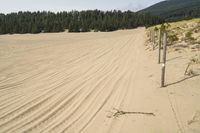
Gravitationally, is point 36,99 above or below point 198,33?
below

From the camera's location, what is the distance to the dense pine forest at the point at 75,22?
109 m

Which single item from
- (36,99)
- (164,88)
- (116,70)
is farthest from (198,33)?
(36,99)

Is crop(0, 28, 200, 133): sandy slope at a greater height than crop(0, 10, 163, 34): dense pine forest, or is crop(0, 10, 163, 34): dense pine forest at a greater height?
crop(0, 10, 163, 34): dense pine forest

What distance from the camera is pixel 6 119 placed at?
29.7 ft

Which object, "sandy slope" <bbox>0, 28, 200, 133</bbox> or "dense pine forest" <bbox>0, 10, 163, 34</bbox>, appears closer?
"sandy slope" <bbox>0, 28, 200, 133</bbox>

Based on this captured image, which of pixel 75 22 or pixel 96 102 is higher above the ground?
pixel 75 22

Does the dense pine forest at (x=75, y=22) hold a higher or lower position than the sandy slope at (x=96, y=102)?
higher

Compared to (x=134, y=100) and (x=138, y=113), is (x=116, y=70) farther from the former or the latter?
(x=138, y=113)

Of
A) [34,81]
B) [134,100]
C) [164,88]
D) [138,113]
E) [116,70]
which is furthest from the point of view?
[116,70]

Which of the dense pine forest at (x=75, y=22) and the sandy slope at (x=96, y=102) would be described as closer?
the sandy slope at (x=96, y=102)

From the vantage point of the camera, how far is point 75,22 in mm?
113125

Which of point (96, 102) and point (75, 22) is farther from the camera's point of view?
point (75, 22)

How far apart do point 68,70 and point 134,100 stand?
7932mm

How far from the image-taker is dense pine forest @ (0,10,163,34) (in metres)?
109
